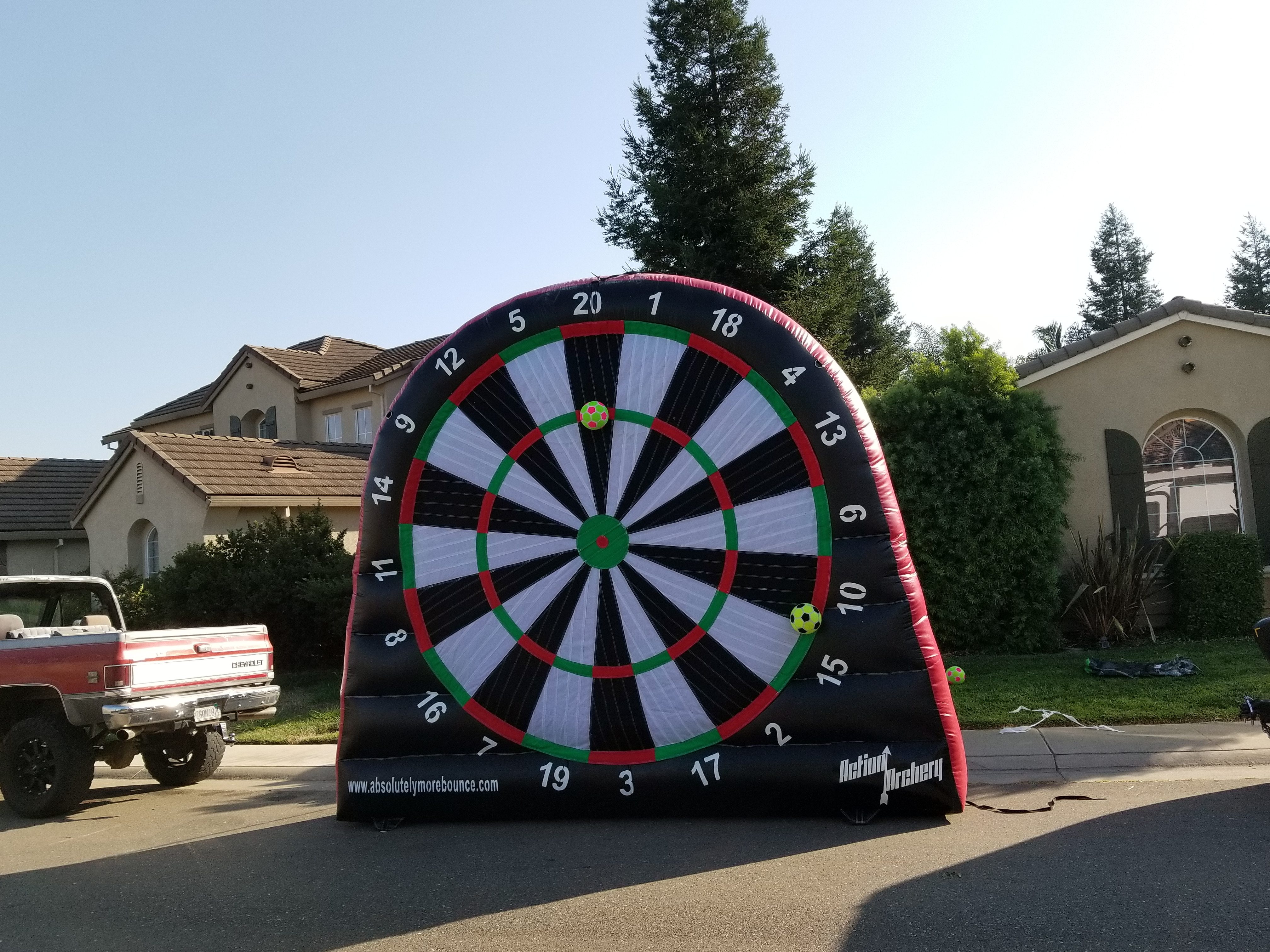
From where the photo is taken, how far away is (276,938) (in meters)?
4.75

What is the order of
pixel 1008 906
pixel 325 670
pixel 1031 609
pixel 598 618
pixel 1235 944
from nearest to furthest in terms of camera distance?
pixel 1235 944, pixel 1008 906, pixel 598 618, pixel 1031 609, pixel 325 670

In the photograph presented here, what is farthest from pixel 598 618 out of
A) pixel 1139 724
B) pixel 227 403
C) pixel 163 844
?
pixel 227 403

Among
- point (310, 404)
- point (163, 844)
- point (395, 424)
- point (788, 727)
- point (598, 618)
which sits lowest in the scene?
point (163, 844)

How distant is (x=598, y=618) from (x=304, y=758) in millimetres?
4794

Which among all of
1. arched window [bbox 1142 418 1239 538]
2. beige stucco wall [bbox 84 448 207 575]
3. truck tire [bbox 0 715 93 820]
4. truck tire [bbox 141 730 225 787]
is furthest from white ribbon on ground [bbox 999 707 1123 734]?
beige stucco wall [bbox 84 448 207 575]

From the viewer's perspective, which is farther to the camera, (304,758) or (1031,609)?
(1031,609)

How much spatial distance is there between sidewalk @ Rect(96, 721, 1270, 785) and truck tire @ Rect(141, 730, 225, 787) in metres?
6.57

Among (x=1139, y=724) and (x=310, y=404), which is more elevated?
(x=310, y=404)

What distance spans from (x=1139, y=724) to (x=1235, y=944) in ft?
14.9

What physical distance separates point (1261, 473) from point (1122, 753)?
7.14 metres

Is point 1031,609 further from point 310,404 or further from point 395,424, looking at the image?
point 310,404

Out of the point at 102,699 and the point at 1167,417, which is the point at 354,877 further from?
the point at 1167,417

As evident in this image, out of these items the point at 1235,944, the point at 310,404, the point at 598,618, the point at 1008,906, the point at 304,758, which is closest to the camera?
the point at 1235,944

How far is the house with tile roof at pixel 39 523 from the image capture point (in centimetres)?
2664
